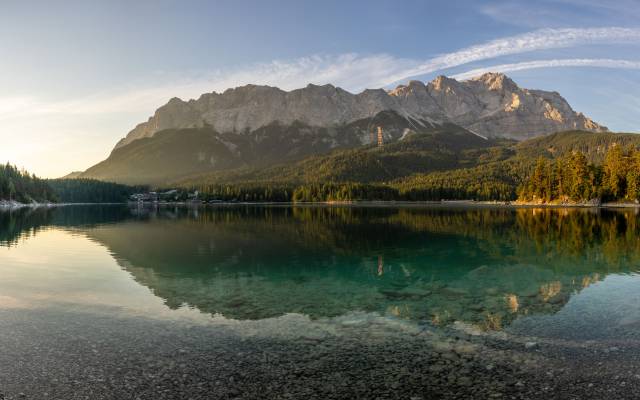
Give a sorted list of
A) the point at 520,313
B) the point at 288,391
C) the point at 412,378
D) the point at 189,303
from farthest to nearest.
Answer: the point at 189,303, the point at 520,313, the point at 412,378, the point at 288,391

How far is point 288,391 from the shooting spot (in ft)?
55.6

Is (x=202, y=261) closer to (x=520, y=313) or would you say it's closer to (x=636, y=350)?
(x=520, y=313)

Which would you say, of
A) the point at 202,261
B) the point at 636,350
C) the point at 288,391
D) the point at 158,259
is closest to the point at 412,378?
the point at 288,391

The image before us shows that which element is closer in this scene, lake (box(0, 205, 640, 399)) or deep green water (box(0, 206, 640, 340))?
lake (box(0, 205, 640, 399))

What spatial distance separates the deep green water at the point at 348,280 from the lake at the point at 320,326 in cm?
22

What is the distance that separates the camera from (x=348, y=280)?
137 ft

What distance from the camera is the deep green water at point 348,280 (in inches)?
1144

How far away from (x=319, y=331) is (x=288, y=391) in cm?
826

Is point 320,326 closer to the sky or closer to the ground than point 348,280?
closer to the sky

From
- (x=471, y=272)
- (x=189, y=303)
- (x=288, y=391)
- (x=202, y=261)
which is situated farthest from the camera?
(x=202, y=261)

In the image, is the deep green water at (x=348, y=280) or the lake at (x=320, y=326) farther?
the deep green water at (x=348, y=280)

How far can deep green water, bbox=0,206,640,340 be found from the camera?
1144 inches

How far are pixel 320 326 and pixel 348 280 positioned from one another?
52.3ft

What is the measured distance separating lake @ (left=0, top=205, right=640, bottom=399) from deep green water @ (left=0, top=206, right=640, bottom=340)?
222 millimetres
